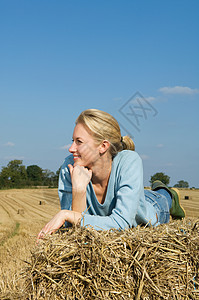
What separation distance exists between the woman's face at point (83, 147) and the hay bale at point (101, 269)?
2.66ft

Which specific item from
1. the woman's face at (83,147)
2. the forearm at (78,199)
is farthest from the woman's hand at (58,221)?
the woman's face at (83,147)

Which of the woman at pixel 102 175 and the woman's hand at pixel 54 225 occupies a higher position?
the woman at pixel 102 175

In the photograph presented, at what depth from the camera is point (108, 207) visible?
2.63 m

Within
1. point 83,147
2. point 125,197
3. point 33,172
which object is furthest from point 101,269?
point 33,172

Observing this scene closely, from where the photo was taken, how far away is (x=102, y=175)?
2.61m

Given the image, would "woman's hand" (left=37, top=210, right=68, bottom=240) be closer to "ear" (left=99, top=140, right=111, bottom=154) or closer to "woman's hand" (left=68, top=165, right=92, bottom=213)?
"woman's hand" (left=68, top=165, right=92, bottom=213)

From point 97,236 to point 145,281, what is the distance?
371mm

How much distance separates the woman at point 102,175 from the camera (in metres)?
2.29

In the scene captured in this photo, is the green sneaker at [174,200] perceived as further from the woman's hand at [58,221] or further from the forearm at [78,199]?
the woman's hand at [58,221]

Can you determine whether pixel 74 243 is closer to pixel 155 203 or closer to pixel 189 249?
pixel 189 249

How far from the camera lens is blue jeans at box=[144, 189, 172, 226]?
3.37 metres

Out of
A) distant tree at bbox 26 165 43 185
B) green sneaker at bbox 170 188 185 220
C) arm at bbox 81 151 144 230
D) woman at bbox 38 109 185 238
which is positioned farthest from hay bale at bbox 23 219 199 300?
distant tree at bbox 26 165 43 185

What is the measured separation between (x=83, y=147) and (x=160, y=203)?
5.12ft

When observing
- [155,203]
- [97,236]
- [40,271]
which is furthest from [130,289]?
[155,203]
